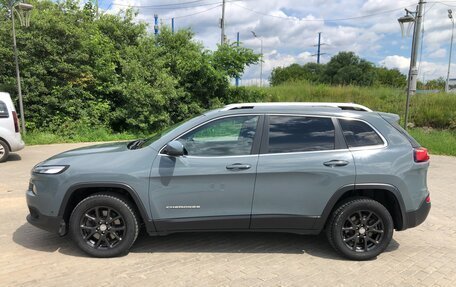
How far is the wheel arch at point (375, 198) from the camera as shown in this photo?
416 cm

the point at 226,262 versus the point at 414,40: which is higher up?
the point at 414,40

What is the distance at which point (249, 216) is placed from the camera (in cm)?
418

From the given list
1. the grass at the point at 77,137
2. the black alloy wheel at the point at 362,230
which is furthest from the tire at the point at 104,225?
the grass at the point at 77,137

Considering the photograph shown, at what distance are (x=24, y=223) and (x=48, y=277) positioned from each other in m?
1.83

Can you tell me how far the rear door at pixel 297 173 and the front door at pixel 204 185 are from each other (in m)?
0.13

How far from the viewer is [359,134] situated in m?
4.29

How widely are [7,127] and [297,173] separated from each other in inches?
330

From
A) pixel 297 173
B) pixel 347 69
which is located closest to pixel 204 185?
pixel 297 173

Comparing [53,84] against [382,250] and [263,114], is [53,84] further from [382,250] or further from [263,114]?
[382,250]

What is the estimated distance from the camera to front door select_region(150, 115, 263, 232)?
4078mm

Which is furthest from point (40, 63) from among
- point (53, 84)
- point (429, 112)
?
point (429, 112)

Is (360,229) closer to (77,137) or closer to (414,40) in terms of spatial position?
(414,40)

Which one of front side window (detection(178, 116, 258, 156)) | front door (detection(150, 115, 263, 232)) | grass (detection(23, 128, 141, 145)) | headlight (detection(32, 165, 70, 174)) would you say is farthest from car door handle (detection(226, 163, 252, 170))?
grass (detection(23, 128, 141, 145))

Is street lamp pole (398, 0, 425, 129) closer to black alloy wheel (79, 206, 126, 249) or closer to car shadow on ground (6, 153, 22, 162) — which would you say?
black alloy wheel (79, 206, 126, 249)
